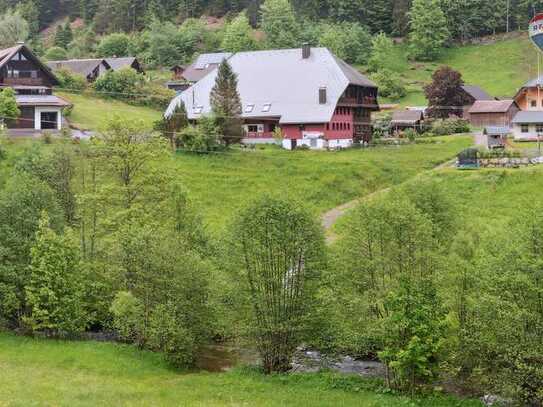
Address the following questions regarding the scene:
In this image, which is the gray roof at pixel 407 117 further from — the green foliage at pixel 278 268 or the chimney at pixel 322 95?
the green foliage at pixel 278 268

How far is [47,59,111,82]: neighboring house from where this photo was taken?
10281 centimetres

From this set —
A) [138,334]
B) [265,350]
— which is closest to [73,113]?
[138,334]

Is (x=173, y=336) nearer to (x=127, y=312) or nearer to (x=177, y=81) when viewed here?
(x=127, y=312)

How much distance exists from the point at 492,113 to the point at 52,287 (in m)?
63.4

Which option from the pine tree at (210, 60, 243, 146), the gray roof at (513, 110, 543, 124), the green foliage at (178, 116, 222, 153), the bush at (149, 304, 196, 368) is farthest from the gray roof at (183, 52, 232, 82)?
the bush at (149, 304, 196, 368)

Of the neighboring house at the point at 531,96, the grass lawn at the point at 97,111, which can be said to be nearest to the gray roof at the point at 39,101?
the grass lawn at the point at 97,111

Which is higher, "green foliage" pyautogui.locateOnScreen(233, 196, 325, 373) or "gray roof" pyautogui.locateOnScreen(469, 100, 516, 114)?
"gray roof" pyautogui.locateOnScreen(469, 100, 516, 114)

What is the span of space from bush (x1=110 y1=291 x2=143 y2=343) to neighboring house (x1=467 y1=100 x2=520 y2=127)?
61420 millimetres

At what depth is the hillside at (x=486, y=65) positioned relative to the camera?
362ft

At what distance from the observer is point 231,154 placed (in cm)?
6328

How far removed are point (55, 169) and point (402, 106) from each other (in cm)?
6529

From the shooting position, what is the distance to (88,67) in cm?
10412

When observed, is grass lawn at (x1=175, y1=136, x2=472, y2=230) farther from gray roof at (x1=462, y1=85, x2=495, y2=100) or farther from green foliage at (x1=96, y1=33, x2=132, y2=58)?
green foliage at (x1=96, y1=33, x2=132, y2=58)

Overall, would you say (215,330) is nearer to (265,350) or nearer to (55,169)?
(265,350)
